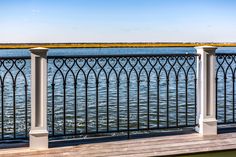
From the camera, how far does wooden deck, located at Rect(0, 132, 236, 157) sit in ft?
15.6

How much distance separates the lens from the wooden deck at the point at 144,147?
15.6 feet

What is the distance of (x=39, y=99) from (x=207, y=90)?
2.22 m

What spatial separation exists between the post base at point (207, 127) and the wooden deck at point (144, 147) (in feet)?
0.44

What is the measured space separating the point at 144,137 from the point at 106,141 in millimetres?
535

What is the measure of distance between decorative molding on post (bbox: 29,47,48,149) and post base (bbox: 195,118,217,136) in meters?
2.06

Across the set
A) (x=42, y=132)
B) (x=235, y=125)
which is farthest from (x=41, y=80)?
(x=235, y=125)

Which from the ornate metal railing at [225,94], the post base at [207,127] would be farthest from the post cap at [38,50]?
the ornate metal railing at [225,94]

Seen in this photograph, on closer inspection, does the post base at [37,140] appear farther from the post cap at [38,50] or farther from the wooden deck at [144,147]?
the post cap at [38,50]

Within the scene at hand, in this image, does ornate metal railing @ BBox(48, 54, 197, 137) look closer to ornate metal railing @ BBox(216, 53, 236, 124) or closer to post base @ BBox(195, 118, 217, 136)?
post base @ BBox(195, 118, 217, 136)

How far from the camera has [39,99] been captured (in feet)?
16.4

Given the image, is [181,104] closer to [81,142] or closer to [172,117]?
[172,117]

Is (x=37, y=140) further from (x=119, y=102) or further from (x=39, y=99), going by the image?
(x=119, y=102)

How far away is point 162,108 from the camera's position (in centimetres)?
1085

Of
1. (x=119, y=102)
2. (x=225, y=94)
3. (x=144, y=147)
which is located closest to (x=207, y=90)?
(x=225, y=94)
